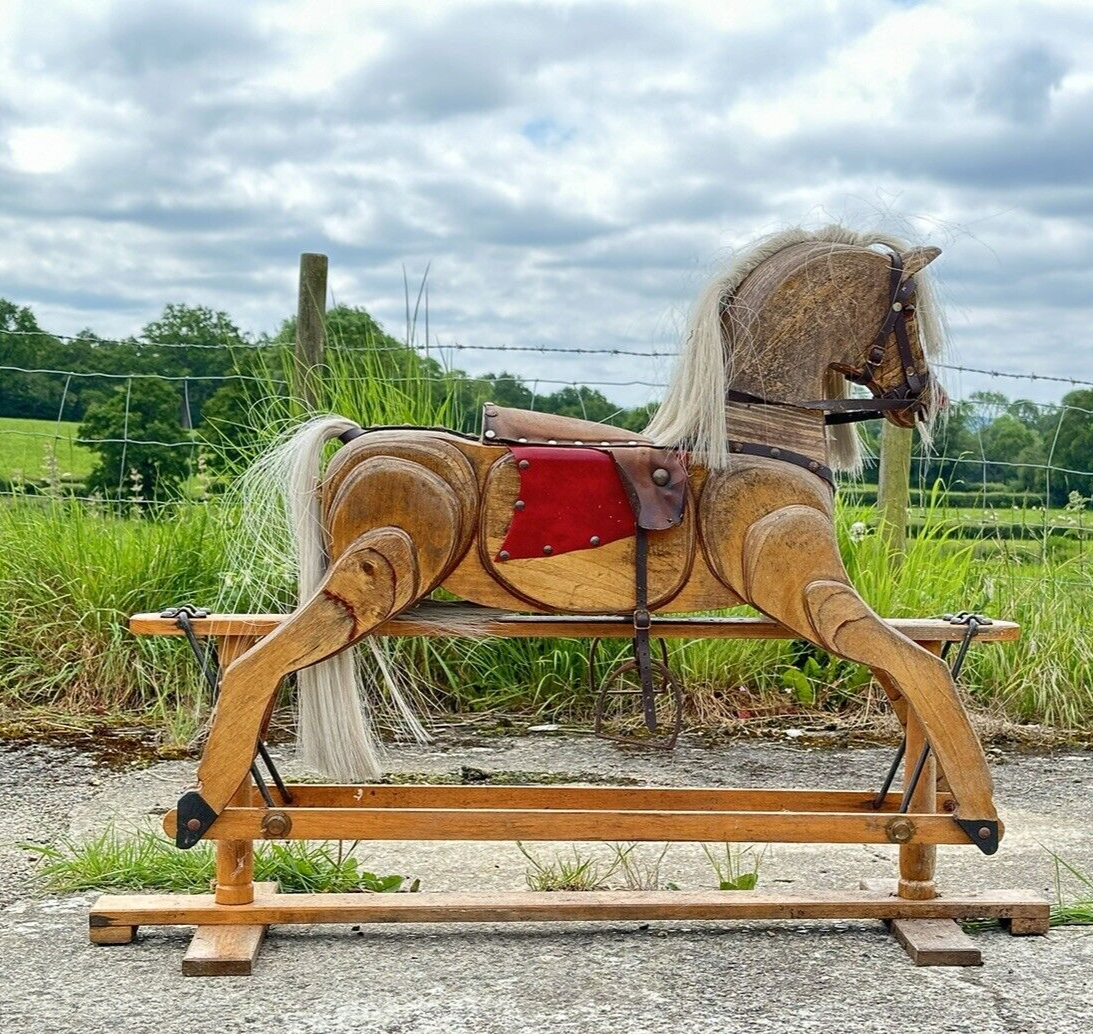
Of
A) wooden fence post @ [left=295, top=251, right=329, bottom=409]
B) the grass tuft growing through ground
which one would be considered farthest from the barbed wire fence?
the grass tuft growing through ground

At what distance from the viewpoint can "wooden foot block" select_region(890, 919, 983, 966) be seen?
10.1 ft

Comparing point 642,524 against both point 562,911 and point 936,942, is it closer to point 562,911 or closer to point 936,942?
point 562,911

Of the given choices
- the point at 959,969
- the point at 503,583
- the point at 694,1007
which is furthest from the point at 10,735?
the point at 959,969

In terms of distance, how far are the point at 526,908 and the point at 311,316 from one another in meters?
3.54

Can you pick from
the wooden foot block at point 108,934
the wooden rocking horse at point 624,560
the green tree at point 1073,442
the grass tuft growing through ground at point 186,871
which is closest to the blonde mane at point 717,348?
the wooden rocking horse at point 624,560

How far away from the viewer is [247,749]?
9.95ft

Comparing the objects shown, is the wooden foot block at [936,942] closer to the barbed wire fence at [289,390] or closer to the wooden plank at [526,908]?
the wooden plank at [526,908]

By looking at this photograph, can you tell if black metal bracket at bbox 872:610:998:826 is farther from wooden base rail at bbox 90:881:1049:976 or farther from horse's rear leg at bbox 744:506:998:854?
wooden base rail at bbox 90:881:1049:976

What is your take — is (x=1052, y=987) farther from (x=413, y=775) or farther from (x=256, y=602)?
(x=256, y=602)

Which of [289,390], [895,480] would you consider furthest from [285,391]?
[895,480]

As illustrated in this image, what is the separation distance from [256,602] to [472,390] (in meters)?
1.43

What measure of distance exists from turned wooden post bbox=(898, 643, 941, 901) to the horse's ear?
972 mm

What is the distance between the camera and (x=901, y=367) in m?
3.16

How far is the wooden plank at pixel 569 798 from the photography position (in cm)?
338
